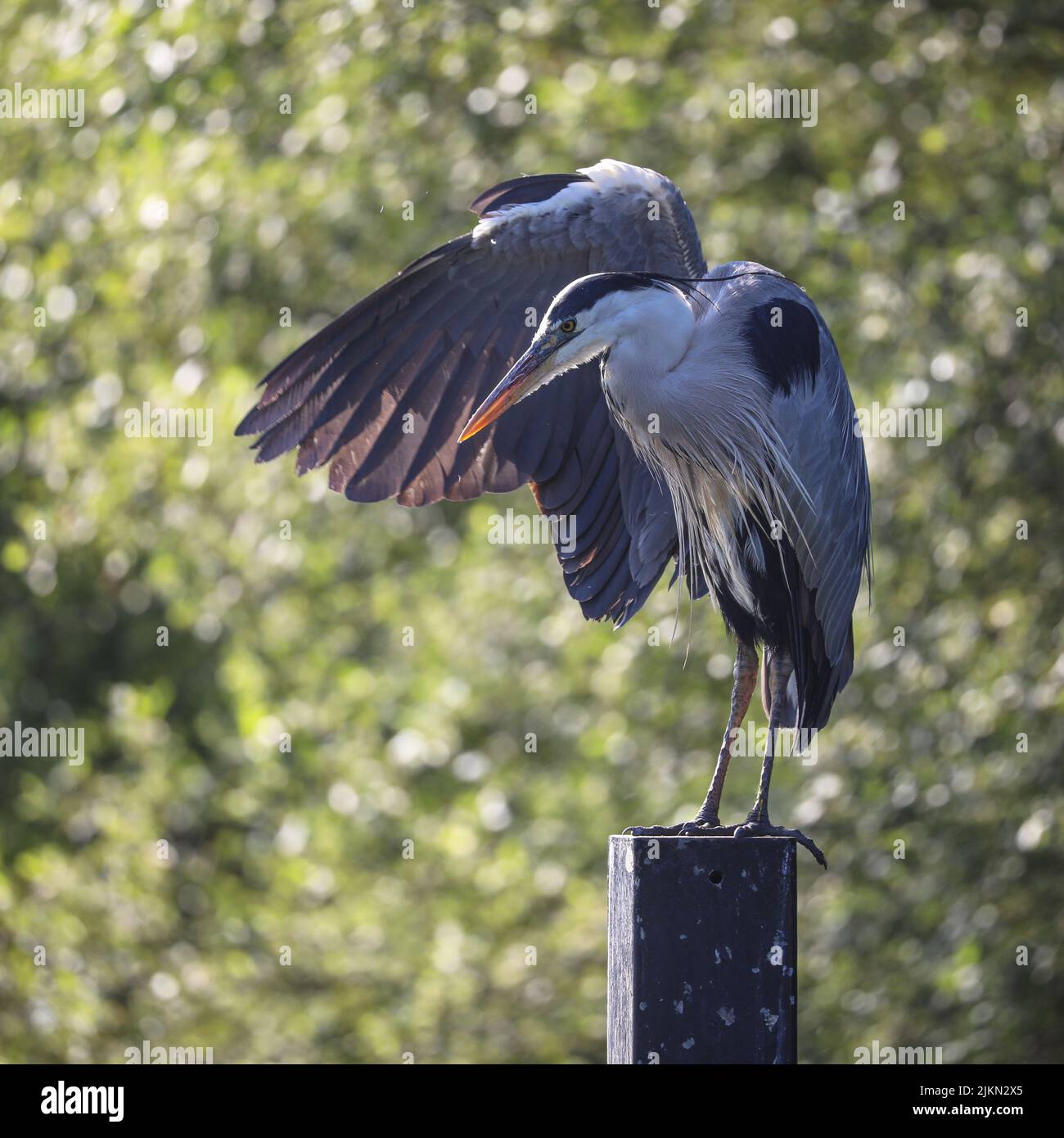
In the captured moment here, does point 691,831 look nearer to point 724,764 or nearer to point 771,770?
point 724,764

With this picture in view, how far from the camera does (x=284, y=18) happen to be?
623cm

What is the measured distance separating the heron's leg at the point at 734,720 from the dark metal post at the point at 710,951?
525mm

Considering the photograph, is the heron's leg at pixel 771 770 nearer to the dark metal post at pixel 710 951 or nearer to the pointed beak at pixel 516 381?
Result: the dark metal post at pixel 710 951

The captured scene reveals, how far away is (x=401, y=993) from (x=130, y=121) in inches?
148

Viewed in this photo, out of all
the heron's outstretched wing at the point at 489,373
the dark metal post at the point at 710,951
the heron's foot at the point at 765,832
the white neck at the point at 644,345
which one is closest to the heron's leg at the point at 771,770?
the heron's foot at the point at 765,832

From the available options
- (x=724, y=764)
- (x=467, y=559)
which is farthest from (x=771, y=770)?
(x=467, y=559)

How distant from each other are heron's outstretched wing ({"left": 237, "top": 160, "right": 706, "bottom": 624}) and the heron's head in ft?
1.23

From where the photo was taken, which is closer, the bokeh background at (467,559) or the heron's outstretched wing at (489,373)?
the heron's outstretched wing at (489,373)

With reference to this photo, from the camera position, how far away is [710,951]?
8.23 ft

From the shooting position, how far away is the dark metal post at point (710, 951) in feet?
8.17

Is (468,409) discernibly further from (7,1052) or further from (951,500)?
(7,1052)

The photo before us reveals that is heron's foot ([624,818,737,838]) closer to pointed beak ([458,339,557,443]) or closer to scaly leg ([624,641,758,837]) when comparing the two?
scaly leg ([624,641,758,837])

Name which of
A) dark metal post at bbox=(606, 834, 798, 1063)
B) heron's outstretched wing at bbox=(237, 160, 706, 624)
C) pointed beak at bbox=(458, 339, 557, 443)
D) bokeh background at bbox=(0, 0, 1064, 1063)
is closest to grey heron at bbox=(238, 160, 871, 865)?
heron's outstretched wing at bbox=(237, 160, 706, 624)

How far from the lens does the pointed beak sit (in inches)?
122
